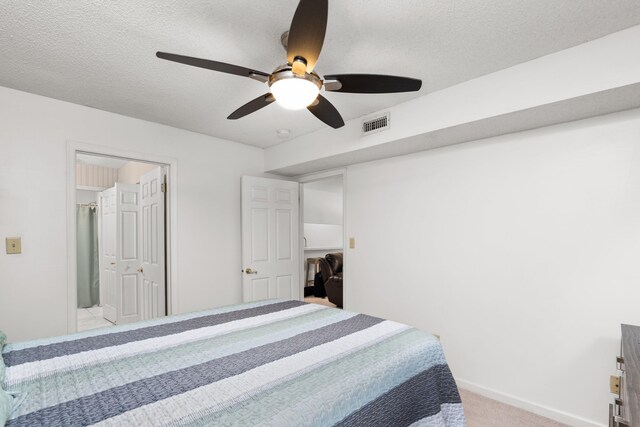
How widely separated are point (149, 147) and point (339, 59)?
6.92 feet

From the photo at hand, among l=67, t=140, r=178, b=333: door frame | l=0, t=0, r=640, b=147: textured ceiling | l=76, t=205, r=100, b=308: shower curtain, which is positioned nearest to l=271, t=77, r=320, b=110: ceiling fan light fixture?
l=0, t=0, r=640, b=147: textured ceiling

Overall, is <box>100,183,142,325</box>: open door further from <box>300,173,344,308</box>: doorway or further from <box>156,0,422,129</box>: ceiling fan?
<box>156,0,422,129</box>: ceiling fan

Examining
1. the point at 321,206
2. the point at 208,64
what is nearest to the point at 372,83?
the point at 208,64

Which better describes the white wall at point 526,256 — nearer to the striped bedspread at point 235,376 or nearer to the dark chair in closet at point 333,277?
the striped bedspread at point 235,376

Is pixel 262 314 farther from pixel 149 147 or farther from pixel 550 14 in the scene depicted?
pixel 550 14

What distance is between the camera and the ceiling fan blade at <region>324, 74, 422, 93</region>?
5.12ft

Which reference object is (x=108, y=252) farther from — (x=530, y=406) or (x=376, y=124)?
(x=530, y=406)

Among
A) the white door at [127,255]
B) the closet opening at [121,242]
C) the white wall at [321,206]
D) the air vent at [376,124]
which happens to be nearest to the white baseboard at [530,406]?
the air vent at [376,124]

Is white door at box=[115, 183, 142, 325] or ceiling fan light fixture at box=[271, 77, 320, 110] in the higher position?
ceiling fan light fixture at box=[271, 77, 320, 110]

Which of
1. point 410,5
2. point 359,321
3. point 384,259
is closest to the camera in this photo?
point 410,5

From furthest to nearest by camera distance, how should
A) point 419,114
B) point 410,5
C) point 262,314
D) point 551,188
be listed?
point 419,114, point 551,188, point 262,314, point 410,5

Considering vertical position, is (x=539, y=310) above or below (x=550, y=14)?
below

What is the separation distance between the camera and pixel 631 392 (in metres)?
1.17

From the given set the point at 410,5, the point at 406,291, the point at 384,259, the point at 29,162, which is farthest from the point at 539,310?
the point at 29,162
